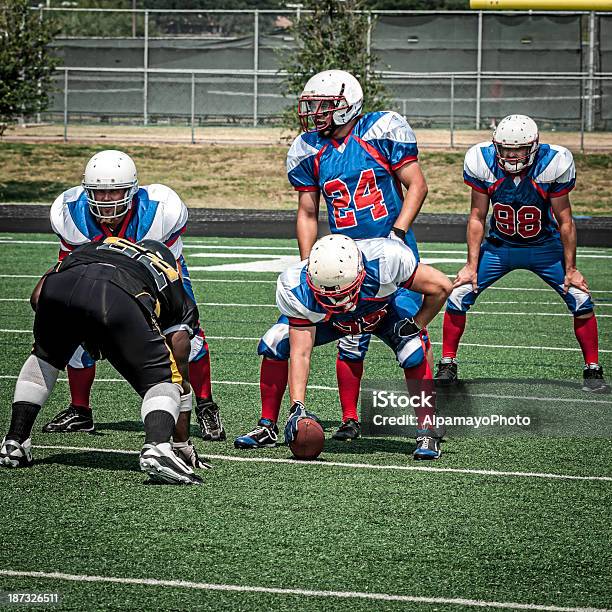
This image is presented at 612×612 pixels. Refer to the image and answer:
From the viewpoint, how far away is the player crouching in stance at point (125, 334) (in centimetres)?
530

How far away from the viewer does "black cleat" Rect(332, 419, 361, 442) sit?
21.4 feet

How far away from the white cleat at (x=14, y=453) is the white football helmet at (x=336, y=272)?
161 cm

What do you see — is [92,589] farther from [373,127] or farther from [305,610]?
[373,127]

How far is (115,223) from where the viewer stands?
6.15m

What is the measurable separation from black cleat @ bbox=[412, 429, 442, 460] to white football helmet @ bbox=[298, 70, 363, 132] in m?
1.93

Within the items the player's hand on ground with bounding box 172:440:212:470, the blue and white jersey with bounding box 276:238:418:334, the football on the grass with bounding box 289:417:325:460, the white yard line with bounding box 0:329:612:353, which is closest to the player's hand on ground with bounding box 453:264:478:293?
the white yard line with bounding box 0:329:612:353

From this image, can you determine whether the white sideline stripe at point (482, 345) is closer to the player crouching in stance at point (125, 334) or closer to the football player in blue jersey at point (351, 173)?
the football player in blue jersey at point (351, 173)

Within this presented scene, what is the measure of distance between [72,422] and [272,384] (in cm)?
121

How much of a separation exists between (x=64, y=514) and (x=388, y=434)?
2244 mm

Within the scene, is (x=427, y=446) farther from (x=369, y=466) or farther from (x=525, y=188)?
(x=525, y=188)

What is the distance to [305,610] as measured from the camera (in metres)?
Answer: 3.98

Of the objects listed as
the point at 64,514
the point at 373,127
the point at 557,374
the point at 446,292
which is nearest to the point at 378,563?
the point at 64,514

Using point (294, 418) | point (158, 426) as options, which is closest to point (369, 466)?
point (294, 418)

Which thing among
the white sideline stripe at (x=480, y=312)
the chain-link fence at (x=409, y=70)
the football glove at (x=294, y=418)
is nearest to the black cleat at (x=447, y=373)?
the football glove at (x=294, y=418)
